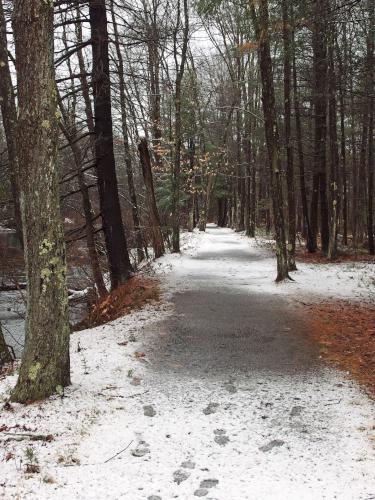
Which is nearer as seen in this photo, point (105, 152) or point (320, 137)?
point (105, 152)

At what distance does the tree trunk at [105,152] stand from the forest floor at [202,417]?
143 inches

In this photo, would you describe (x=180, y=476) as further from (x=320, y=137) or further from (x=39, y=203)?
(x=320, y=137)

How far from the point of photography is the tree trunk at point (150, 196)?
15734 millimetres

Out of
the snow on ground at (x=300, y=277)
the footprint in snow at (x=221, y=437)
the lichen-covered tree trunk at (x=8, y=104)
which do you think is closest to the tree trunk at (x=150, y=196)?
the snow on ground at (x=300, y=277)

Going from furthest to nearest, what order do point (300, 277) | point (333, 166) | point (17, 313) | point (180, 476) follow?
point (333, 166)
point (17, 313)
point (300, 277)
point (180, 476)

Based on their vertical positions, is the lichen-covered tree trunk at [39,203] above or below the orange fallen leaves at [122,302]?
above

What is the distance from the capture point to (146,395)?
530cm

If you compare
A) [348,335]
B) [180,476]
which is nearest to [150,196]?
[348,335]

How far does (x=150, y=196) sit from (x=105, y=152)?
4.87 meters

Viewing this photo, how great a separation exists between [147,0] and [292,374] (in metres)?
17.7

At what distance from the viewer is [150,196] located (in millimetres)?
16312

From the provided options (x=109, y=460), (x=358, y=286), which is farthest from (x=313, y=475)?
(x=358, y=286)

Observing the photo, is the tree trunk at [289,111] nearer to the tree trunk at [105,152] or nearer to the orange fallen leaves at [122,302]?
the tree trunk at [105,152]

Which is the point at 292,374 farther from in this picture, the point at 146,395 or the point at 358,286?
the point at 358,286
